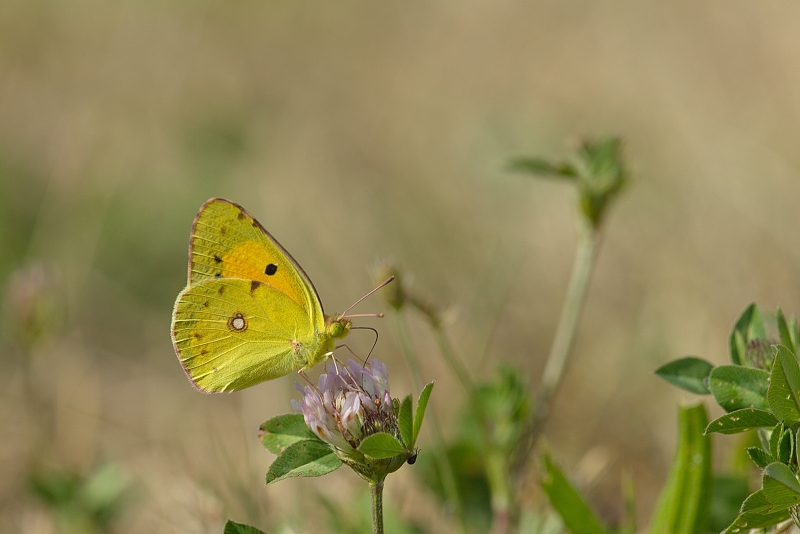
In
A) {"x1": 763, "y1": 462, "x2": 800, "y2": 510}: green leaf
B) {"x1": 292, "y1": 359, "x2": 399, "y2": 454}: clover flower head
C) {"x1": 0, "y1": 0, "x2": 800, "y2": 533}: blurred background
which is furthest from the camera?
{"x1": 0, "y1": 0, "x2": 800, "y2": 533}: blurred background

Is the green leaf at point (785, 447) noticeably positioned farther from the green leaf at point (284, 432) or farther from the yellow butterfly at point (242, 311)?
the yellow butterfly at point (242, 311)

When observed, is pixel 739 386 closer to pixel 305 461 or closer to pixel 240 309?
pixel 305 461

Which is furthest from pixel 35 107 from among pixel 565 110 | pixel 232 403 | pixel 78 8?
pixel 565 110

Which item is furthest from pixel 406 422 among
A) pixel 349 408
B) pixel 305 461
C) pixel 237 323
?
pixel 237 323

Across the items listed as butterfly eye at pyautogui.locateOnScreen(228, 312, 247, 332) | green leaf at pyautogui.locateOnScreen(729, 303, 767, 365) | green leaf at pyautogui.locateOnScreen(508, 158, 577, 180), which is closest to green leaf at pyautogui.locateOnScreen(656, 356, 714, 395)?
green leaf at pyautogui.locateOnScreen(729, 303, 767, 365)

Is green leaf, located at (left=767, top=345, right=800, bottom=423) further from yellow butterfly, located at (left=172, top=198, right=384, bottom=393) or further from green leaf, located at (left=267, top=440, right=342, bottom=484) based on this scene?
yellow butterfly, located at (left=172, top=198, right=384, bottom=393)

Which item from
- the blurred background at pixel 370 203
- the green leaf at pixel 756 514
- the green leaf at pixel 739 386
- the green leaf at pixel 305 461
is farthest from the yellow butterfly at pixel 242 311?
the green leaf at pixel 756 514
